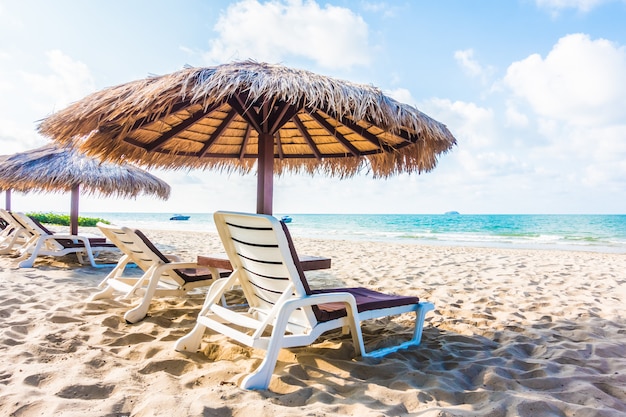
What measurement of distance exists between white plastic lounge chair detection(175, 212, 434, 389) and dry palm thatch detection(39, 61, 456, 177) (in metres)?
1.01

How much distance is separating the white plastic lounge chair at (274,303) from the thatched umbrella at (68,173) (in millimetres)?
5587

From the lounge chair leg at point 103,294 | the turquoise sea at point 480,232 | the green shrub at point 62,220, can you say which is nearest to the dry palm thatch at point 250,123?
the lounge chair leg at point 103,294

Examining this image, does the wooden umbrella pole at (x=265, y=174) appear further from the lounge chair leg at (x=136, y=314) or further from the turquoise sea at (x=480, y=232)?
the turquoise sea at (x=480, y=232)

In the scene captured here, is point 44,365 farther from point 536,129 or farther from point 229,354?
point 536,129

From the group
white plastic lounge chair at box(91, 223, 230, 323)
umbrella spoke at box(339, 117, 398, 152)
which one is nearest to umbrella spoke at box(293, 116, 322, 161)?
umbrella spoke at box(339, 117, 398, 152)

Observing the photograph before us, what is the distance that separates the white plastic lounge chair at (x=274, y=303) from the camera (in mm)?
1991

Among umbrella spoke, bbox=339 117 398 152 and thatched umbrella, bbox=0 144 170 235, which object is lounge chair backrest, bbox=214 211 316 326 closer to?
umbrella spoke, bbox=339 117 398 152

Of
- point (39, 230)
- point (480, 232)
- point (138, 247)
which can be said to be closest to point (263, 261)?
point (138, 247)

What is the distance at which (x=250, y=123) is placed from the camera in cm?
359

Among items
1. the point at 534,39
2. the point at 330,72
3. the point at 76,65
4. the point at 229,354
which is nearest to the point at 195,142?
the point at 330,72

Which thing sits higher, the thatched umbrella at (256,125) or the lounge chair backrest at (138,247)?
the thatched umbrella at (256,125)

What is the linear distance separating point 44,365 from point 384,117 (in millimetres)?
2679

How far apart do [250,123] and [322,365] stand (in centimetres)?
218

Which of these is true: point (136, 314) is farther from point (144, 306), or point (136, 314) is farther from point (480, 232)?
A: point (480, 232)
